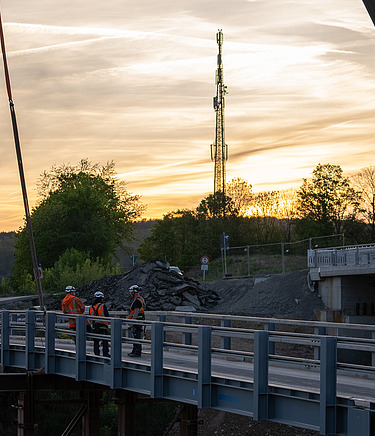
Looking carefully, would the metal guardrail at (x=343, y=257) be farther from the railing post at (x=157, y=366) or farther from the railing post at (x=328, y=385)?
the railing post at (x=328, y=385)

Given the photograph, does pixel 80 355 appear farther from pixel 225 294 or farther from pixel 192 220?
pixel 192 220

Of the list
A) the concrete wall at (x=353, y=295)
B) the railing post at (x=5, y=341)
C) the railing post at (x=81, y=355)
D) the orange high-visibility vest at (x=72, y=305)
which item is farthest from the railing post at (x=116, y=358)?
the concrete wall at (x=353, y=295)

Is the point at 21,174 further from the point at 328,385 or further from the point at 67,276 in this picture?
the point at 67,276

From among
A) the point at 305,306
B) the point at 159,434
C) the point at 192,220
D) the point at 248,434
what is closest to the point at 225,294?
the point at 305,306

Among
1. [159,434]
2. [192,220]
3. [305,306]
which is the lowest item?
[159,434]

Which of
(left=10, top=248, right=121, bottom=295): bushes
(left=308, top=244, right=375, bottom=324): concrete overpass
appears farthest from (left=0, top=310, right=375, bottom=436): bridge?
(left=10, top=248, right=121, bottom=295): bushes

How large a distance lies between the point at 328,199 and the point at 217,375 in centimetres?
7848

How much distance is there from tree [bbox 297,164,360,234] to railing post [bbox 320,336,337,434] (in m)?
77.1

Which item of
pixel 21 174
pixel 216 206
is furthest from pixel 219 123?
pixel 21 174

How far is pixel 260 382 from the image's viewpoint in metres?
13.4

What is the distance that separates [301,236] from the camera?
90.4m

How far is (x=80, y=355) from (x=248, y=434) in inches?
672

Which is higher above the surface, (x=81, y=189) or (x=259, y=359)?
(x=81, y=189)

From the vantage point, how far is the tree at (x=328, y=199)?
90000 mm
